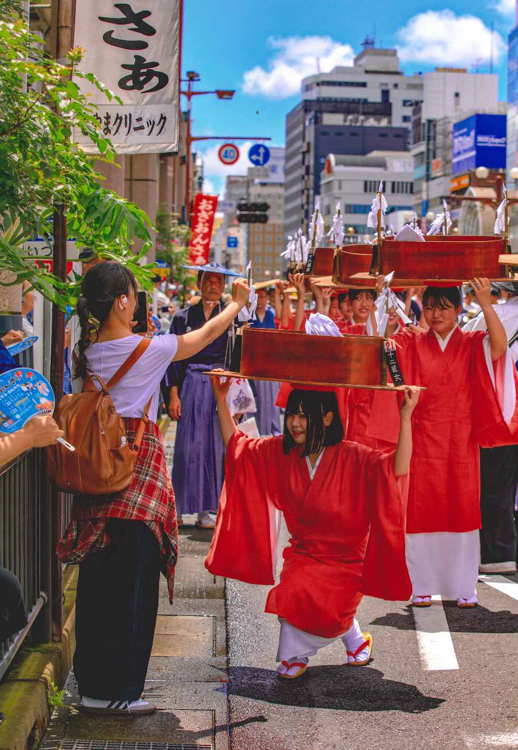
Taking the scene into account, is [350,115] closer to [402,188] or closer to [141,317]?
[402,188]

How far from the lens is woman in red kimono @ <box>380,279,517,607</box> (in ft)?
18.8

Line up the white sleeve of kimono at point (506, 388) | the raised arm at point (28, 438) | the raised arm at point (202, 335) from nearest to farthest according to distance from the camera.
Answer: the raised arm at point (28, 438)
the raised arm at point (202, 335)
the white sleeve of kimono at point (506, 388)

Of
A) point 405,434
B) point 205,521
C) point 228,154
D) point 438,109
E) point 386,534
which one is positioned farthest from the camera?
point 438,109

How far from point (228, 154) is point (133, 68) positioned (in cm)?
3810

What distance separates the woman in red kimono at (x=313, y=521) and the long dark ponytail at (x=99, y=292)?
757mm

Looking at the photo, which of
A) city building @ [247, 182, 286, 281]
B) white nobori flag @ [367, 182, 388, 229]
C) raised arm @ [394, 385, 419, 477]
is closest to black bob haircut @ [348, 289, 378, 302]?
white nobori flag @ [367, 182, 388, 229]

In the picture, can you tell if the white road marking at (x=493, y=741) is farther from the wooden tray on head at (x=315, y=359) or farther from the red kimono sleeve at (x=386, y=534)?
the wooden tray on head at (x=315, y=359)

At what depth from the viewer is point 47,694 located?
4.10m

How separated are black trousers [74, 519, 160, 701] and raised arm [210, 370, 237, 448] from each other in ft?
2.60

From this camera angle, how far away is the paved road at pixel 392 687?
13.3 ft

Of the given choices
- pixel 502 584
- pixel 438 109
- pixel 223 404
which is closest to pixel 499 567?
pixel 502 584

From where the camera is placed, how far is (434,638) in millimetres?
5375

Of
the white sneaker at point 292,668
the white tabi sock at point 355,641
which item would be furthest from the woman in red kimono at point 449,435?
the white sneaker at point 292,668

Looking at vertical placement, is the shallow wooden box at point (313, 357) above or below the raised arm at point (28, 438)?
above
